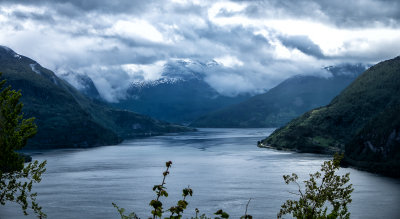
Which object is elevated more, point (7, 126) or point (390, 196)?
point (7, 126)

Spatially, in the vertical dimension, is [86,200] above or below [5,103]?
below

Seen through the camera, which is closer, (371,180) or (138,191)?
(138,191)

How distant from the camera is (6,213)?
11869 cm

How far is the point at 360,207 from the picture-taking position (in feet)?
414

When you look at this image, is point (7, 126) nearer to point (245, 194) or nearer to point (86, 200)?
point (86, 200)

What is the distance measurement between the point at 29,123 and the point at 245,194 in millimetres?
108507

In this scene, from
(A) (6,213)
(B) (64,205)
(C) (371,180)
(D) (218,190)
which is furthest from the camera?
(C) (371,180)

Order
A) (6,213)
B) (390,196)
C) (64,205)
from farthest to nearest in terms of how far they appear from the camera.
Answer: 1. (390,196)
2. (64,205)
3. (6,213)

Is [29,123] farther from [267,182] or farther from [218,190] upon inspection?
[267,182]

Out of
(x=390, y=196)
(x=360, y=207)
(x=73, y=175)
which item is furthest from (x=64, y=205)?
(x=390, y=196)

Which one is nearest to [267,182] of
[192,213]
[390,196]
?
[390,196]

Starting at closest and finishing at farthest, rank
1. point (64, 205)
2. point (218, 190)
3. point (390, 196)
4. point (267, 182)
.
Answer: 1. point (64, 205)
2. point (390, 196)
3. point (218, 190)
4. point (267, 182)

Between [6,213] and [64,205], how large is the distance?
16.7 meters

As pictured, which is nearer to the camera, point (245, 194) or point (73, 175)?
point (245, 194)
